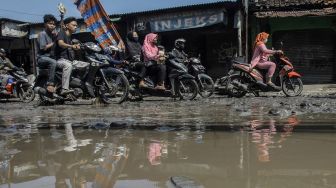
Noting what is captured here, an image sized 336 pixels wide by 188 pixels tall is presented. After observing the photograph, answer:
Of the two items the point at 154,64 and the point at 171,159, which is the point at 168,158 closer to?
the point at 171,159

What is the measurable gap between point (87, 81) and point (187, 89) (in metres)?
2.22

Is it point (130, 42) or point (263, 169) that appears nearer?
point (263, 169)

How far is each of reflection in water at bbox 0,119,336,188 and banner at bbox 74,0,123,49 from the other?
13236 mm

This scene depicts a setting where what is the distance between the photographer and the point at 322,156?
3426mm

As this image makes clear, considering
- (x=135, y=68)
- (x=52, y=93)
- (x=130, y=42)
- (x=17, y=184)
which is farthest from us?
(x=130, y=42)

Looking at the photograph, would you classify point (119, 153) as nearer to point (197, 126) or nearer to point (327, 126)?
point (197, 126)

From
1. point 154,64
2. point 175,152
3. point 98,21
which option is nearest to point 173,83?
point 154,64

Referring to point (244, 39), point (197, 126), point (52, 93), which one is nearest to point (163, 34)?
point (244, 39)

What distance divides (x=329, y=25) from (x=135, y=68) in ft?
31.6

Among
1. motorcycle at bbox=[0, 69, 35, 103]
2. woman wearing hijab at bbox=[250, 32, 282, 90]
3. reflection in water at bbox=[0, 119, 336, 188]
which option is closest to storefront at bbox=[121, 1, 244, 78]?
woman wearing hijab at bbox=[250, 32, 282, 90]

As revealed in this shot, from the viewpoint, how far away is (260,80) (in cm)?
1022

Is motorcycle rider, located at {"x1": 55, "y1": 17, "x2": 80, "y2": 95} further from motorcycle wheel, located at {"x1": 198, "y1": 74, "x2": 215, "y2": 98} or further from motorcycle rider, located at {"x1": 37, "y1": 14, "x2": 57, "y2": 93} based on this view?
motorcycle wheel, located at {"x1": 198, "y1": 74, "x2": 215, "y2": 98}

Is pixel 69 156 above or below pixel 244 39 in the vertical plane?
below

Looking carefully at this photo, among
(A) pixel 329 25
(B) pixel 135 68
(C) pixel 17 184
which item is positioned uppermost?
(A) pixel 329 25
